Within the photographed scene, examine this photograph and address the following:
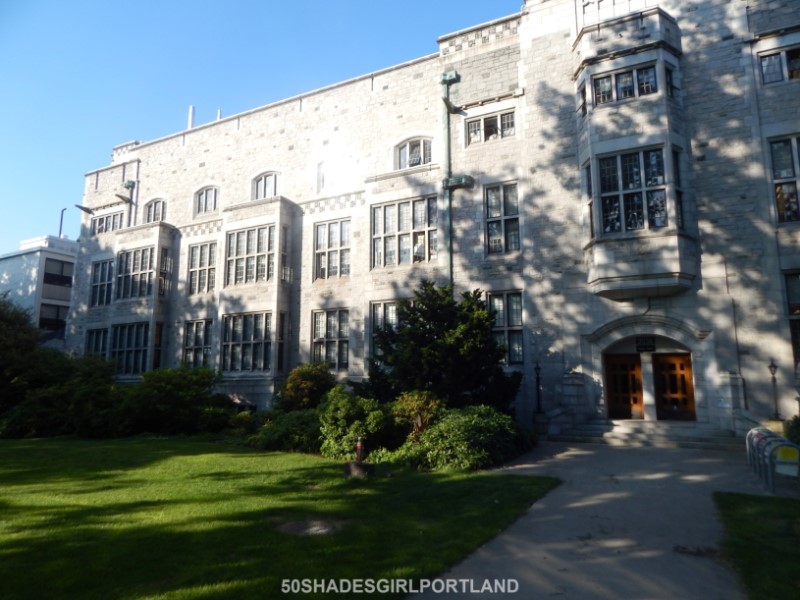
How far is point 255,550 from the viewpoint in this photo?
220 inches

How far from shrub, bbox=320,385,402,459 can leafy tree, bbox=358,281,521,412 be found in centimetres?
150

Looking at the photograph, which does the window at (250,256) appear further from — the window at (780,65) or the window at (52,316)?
the window at (52,316)

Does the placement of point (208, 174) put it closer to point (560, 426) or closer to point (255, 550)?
point (560, 426)

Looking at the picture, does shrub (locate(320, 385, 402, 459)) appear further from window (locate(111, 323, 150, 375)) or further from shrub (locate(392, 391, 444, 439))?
window (locate(111, 323, 150, 375))

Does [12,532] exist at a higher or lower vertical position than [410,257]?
lower

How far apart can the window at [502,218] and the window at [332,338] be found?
620 cm

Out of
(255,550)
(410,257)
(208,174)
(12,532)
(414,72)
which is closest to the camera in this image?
(255,550)

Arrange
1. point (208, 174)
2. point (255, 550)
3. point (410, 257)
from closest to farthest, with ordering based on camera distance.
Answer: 1. point (255, 550)
2. point (410, 257)
3. point (208, 174)

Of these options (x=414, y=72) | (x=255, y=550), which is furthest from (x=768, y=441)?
(x=414, y=72)

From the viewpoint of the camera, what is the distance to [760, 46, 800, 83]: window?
1436 cm

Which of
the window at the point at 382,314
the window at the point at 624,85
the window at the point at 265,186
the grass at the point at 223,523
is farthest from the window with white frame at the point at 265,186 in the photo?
the grass at the point at 223,523

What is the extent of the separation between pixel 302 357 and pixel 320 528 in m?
14.3

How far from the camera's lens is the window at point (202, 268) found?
23391mm

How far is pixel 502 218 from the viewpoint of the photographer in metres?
17.6
